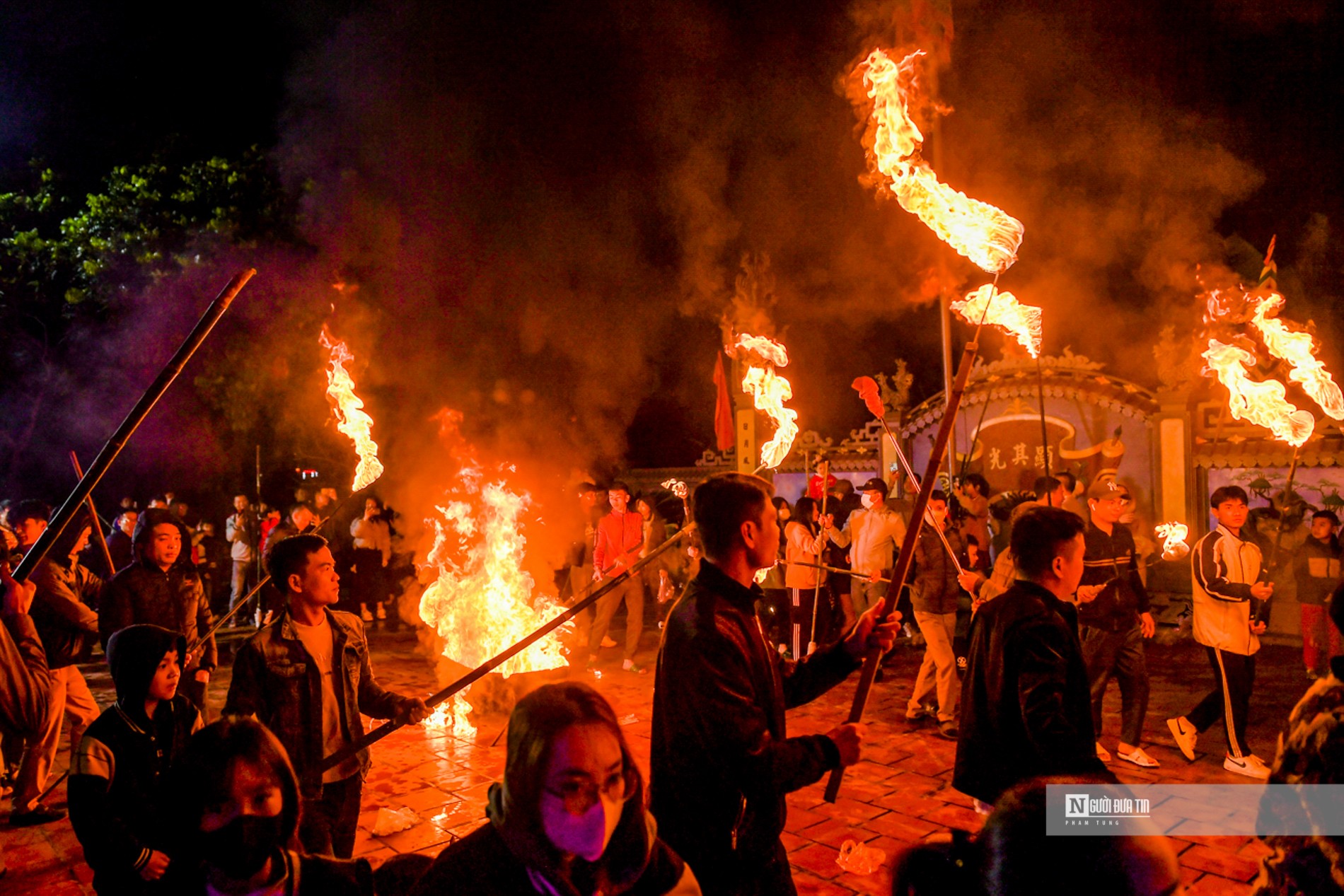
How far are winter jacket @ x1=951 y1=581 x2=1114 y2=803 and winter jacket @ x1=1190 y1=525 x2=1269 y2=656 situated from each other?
11.9ft

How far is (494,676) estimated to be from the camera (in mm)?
7480

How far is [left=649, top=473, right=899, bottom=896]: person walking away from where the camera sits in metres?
2.37

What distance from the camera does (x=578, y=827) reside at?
1.60 m

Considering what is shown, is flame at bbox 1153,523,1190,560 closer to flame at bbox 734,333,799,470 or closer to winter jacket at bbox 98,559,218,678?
flame at bbox 734,333,799,470

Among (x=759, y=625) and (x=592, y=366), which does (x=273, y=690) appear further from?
(x=592, y=366)

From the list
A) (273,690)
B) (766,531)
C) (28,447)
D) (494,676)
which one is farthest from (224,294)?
(28,447)

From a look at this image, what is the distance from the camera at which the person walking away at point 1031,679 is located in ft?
9.42

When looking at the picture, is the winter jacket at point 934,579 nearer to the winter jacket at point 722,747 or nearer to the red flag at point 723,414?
the winter jacket at point 722,747

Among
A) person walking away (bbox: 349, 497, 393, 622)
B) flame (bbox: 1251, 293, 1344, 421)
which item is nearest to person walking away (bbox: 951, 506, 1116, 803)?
flame (bbox: 1251, 293, 1344, 421)

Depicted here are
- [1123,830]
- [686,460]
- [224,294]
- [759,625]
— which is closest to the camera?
[1123,830]

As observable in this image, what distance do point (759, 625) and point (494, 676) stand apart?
539 cm

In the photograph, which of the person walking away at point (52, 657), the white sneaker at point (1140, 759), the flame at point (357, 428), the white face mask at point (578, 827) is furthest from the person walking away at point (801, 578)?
the white face mask at point (578, 827)

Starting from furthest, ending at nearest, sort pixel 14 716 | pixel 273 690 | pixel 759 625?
pixel 14 716, pixel 273 690, pixel 759 625

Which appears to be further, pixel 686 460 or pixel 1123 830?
pixel 686 460
